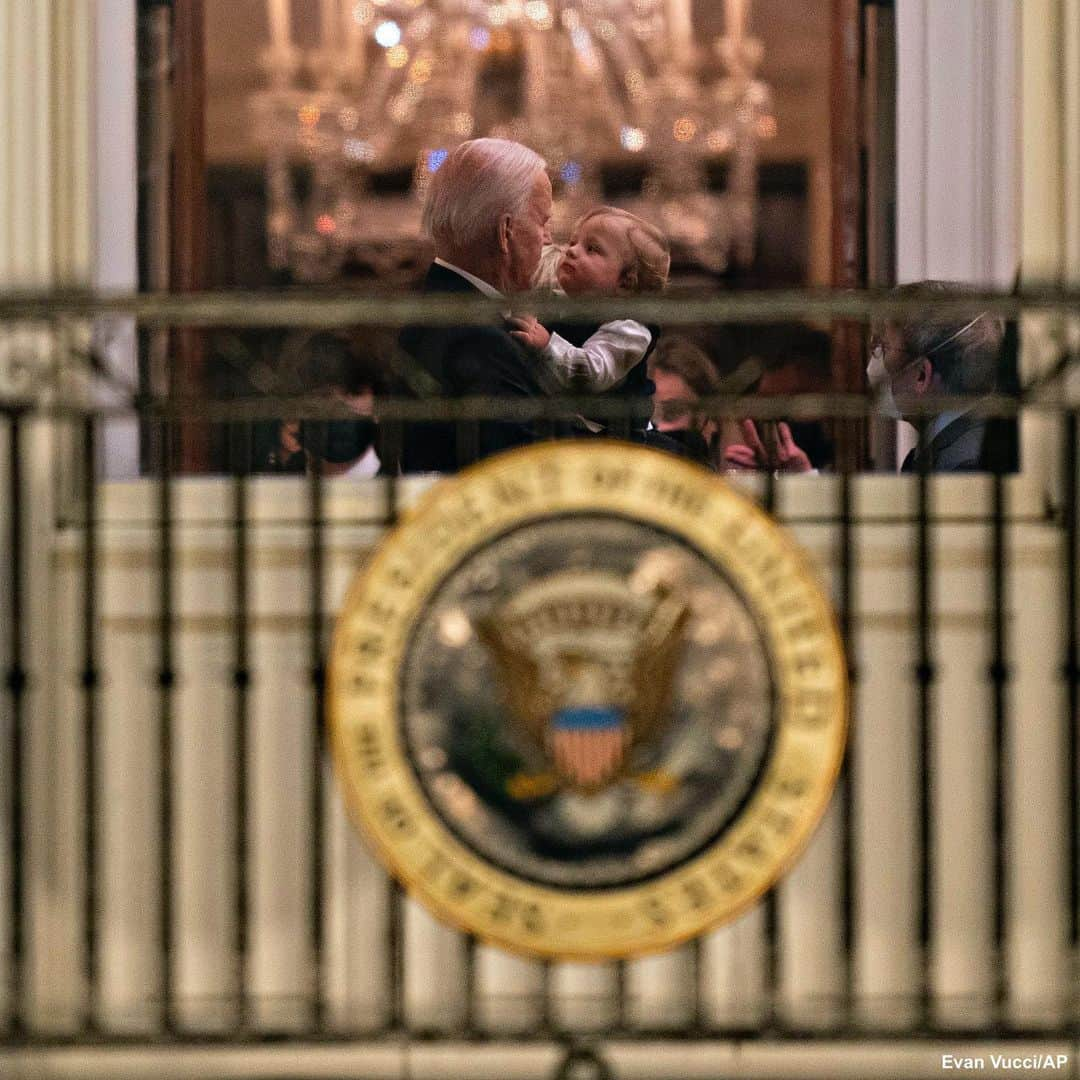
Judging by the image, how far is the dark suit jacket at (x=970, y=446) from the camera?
3658 mm

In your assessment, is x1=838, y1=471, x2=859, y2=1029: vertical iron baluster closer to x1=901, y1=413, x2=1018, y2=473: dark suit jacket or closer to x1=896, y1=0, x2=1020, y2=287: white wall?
x1=901, y1=413, x2=1018, y2=473: dark suit jacket

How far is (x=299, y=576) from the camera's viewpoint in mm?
3547

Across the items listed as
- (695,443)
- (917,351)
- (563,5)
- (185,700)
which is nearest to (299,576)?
(185,700)

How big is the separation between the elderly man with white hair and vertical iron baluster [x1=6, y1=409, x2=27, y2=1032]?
713 mm

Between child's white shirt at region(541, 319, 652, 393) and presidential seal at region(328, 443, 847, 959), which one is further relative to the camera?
child's white shirt at region(541, 319, 652, 393)

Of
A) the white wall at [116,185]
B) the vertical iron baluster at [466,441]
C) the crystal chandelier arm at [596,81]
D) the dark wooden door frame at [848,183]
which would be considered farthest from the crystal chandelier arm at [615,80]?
the vertical iron baluster at [466,441]

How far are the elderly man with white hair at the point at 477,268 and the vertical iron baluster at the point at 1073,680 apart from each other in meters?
0.90

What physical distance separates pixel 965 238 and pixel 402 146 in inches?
150

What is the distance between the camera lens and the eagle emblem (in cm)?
332

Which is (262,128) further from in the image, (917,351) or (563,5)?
(917,351)

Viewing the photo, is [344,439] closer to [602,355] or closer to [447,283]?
[447,283]

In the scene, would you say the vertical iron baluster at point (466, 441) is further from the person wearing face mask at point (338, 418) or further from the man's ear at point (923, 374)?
the man's ear at point (923, 374)

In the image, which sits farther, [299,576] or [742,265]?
[742,265]

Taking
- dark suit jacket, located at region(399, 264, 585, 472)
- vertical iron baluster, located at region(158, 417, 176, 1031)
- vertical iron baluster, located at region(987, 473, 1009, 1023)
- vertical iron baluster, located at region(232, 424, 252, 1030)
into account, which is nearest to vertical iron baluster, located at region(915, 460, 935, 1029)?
vertical iron baluster, located at region(987, 473, 1009, 1023)
